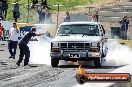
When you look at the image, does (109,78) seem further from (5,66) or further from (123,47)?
(123,47)

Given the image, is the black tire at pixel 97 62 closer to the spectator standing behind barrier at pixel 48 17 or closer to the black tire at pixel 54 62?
the black tire at pixel 54 62

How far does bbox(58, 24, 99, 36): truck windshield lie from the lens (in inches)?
759

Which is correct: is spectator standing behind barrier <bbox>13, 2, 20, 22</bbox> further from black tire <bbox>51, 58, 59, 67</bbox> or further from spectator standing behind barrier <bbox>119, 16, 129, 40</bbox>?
black tire <bbox>51, 58, 59, 67</bbox>

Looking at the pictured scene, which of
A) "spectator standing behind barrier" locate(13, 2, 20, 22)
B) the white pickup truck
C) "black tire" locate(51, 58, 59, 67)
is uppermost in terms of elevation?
"spectator standing behind barrier" locate(13, 2, 20, 22)

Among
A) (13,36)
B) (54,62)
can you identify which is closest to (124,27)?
(13,36)

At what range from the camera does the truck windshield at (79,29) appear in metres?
19.3

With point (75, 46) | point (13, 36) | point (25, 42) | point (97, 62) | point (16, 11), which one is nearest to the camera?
point (75, 46)

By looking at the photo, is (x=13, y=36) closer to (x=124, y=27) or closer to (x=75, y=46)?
(x=75, y=46)

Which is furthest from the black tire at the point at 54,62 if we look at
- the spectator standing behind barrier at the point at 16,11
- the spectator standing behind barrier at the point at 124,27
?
the spectator standing behind barrier at the point at 124,27

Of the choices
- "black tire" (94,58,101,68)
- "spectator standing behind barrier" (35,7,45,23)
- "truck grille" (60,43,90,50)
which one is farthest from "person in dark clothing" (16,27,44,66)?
"spectator standing behind barrier" (35,7,45,23)

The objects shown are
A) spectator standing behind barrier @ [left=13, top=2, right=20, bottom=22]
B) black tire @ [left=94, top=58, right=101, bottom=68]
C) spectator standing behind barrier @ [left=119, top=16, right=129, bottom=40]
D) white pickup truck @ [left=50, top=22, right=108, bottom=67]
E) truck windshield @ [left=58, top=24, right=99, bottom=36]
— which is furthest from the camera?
spectator standing behind barrier @ [left=119, top=16, right=129, bottom=40]

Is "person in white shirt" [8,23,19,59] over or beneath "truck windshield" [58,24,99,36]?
beneath

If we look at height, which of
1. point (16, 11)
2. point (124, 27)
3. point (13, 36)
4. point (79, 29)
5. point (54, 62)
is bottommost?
point (54, 62)

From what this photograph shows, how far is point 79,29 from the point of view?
1941cm
